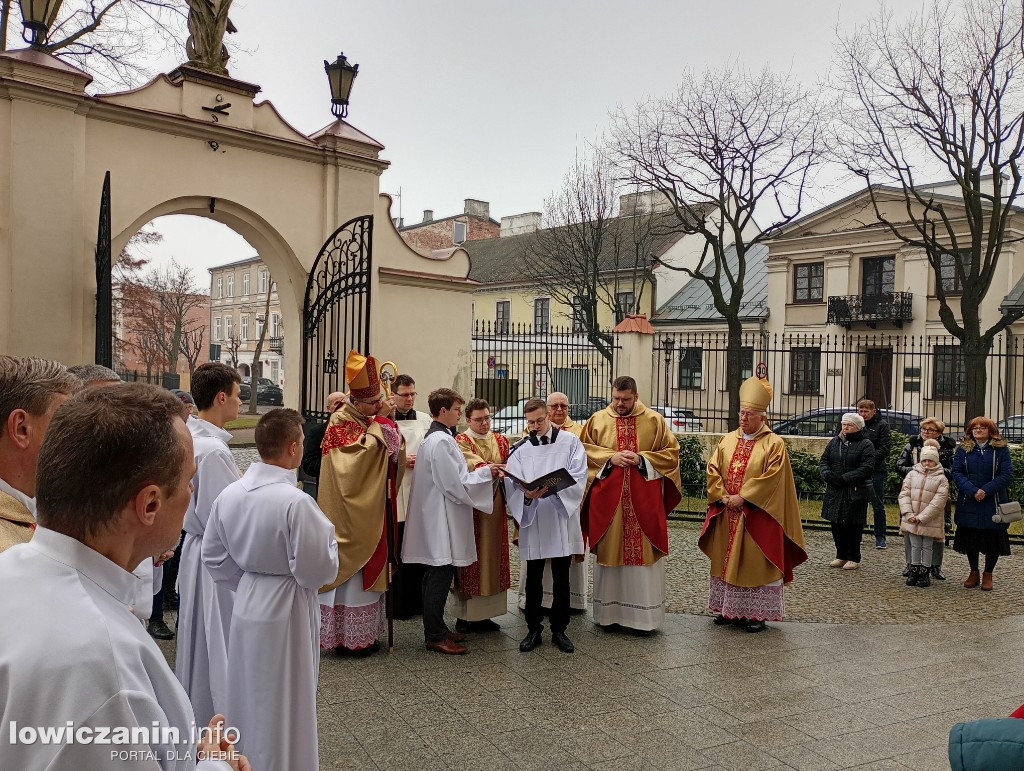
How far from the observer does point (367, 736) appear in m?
4.58

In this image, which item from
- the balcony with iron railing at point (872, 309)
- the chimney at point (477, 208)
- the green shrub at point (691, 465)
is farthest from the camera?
the chimney at point (477, 208)

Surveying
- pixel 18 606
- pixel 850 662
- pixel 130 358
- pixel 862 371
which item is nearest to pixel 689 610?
pixel 850 662

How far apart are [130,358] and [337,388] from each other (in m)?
43.7

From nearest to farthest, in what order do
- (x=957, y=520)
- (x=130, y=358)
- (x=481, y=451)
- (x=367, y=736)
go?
(x=367, y=736) → (x=481, y=451) → (x=957, y=520) → (x=130, y=358)

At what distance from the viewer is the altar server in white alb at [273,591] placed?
138 inches

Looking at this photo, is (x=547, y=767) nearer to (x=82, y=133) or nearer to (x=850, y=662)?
(x=850, y=662)

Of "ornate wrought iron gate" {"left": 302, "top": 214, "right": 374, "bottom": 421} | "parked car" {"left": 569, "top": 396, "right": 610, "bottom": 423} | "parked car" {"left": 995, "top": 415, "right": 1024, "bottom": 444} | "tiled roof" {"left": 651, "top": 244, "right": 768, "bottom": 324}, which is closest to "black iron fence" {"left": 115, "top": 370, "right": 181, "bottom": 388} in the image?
"ornate wrought iron gate" {"left": 302, "top": 214, "right": 374, "bottom": 421}

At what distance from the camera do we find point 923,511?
8.59 metres

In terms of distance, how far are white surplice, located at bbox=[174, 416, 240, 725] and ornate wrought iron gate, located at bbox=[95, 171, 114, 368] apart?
11.4ft

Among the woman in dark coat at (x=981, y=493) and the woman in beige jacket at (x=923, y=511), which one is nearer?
the woman in dark coat at (x=981, y=493)

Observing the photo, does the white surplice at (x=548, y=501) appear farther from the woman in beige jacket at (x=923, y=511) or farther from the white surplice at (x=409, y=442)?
the woman in beige jacket at (x=923, y=511)

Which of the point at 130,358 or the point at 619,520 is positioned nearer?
the point at 619,520

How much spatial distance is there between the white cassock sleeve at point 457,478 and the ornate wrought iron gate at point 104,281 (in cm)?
342

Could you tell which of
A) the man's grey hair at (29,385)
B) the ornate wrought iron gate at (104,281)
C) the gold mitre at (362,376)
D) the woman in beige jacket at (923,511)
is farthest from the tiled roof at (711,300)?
the man's grey hair at (29,385)
